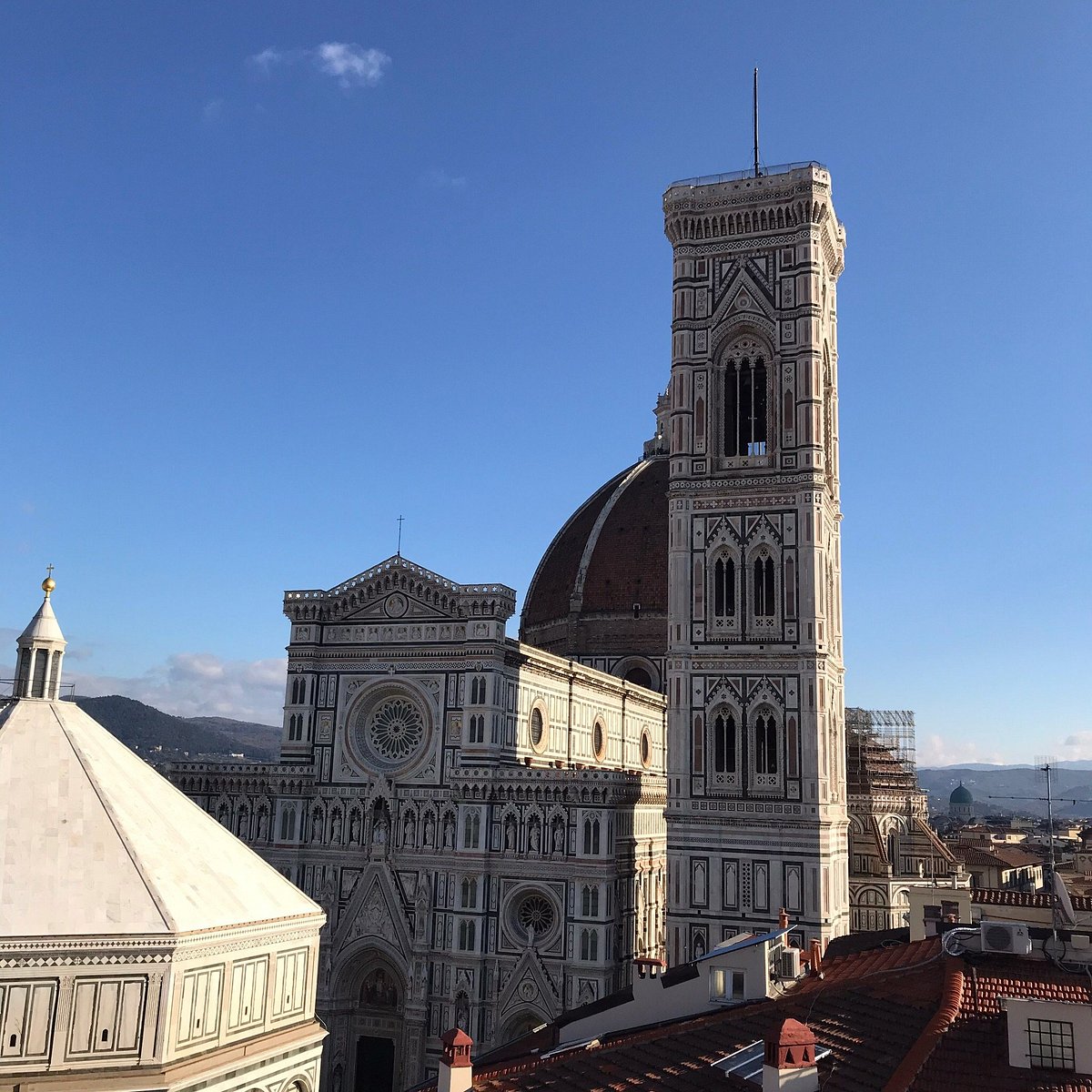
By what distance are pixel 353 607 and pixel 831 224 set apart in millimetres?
22363

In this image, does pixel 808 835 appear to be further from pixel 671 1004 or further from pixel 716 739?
pixel 671 1004

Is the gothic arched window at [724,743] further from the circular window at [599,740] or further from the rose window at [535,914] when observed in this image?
the circular window at [599,740]

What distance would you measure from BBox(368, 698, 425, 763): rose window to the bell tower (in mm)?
8903

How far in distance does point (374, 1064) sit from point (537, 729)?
1243cm

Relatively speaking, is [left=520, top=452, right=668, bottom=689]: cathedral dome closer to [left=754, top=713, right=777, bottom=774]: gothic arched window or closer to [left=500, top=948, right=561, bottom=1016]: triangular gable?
Answer: [left=754, top=713, right=777, bottom=774]: gothic arched window

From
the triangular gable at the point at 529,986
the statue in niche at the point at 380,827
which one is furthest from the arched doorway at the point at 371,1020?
the triangular gable at the point at 529,986

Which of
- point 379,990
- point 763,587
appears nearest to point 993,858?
point 763,587

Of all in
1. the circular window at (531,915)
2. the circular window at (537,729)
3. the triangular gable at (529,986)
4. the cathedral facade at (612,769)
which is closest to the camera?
the triangular gable at (529,986)

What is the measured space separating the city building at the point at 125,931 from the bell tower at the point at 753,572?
1977cm

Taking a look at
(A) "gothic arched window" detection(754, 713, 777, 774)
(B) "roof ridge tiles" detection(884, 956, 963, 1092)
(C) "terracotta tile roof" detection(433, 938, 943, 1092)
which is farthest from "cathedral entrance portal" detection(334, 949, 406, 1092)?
(B) "roof ridge tiles" detection(884, 956, 963, 1092)

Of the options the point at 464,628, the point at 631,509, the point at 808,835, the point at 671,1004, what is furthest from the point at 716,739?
the point at 631,509

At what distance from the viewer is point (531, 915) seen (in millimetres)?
37375

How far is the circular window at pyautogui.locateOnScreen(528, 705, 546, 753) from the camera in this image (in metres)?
41.8

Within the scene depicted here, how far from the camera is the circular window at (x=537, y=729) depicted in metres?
41.8
